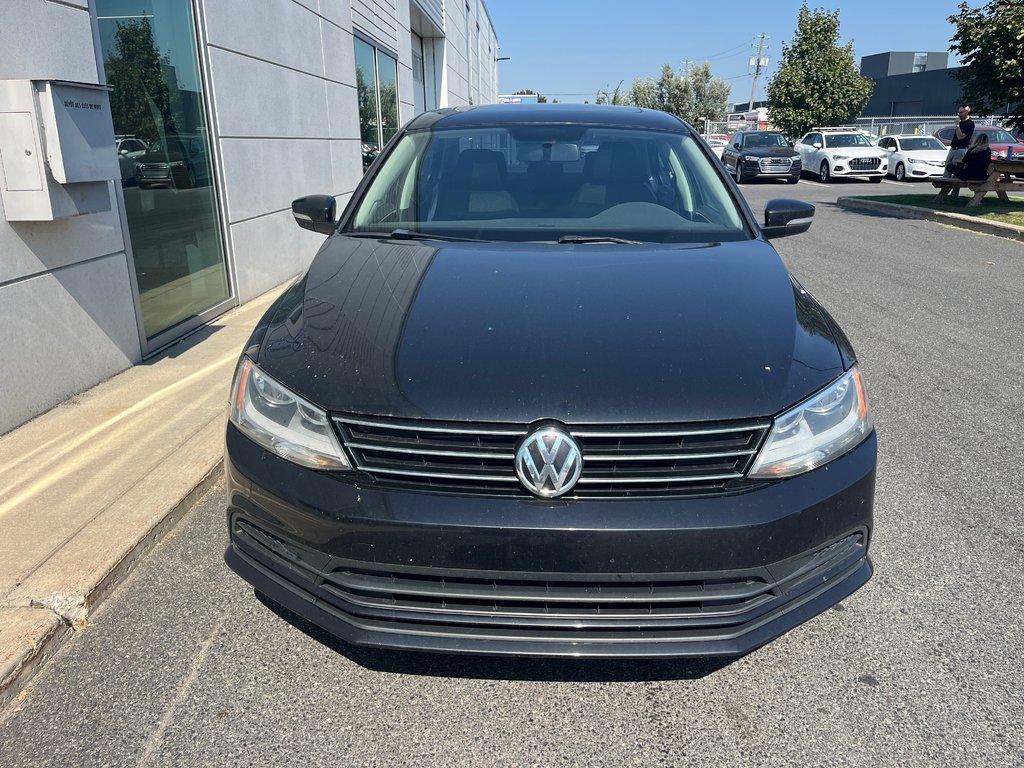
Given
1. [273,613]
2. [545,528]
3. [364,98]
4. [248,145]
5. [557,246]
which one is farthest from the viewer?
[364,98]

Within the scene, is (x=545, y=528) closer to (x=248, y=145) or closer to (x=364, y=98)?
(x=248, y=145)

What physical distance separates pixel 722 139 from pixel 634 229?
4061cm

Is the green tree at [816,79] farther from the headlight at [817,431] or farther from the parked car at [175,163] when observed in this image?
the headlight at [817,431]

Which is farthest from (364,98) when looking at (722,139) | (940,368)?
(722,139)

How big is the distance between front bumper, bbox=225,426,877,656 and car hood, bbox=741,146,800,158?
25.6 m

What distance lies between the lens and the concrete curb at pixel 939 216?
11891mm

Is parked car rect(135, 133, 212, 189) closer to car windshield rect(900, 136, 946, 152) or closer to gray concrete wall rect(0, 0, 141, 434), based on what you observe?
gray concrete wall rect(0, 0, 141, 434)

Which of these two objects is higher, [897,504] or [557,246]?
[557,246]

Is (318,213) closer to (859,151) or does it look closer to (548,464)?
(548,464)

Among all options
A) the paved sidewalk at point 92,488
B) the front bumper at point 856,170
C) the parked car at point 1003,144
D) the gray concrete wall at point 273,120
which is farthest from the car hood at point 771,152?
the paved sidewalk at point 92,488

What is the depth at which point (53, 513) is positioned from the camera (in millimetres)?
3230

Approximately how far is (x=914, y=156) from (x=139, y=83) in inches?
958

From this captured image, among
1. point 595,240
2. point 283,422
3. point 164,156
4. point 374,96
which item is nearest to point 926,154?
point 374,96

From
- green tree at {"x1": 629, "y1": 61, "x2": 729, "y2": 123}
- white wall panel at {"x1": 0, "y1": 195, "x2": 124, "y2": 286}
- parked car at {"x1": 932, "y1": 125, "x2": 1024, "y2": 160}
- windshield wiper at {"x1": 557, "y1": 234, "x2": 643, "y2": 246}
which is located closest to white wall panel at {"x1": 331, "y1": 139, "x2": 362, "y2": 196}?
white wall panel at {"x1": 0, "y1": 195, "x2": 124, "y2": 286}
